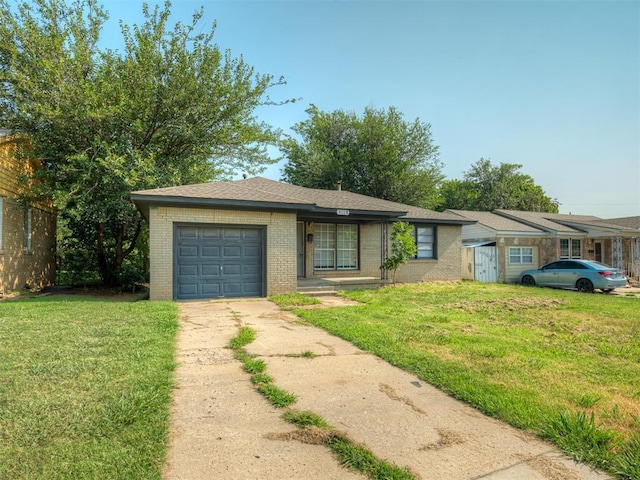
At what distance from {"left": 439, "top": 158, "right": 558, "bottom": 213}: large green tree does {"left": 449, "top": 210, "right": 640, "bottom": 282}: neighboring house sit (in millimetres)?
18249

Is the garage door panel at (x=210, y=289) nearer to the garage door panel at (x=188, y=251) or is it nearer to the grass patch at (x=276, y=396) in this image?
the garage door panel at (x=188, y=251)

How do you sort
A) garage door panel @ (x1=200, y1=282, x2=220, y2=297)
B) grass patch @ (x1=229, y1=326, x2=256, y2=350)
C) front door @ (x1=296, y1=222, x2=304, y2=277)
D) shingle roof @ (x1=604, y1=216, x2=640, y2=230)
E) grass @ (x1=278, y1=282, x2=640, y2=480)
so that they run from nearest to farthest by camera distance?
grass @ (x1=278, y1=282, x2=640, y2=480), grass patch @ (x1=229, y1=326, x2=256, y2=350), garage door panel @ (x1=200, y1=282, x2=220, y2=297), front door @ (x1=296, y1=222, x2=304, y2=277), shingle roof @ (x1=604, y1=216, x2=640, y2=230)

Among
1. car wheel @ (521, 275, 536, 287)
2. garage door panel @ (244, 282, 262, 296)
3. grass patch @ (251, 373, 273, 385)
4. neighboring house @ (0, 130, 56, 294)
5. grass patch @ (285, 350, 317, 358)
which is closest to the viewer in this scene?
grass patch @ (251, 373, 273, 385)

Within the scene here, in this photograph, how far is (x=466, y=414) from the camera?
3506 millimetres

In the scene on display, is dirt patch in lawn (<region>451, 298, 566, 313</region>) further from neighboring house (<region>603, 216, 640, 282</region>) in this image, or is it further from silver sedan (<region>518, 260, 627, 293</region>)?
neighboring house (<region>603, 216, 640, 282</region>)

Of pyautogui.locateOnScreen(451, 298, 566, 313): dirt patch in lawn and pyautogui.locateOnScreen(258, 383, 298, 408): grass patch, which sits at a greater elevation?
pyautogui.locateOnScreen(258, 383, 298, 408): grass patch

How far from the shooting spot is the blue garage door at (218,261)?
11078 millimetres

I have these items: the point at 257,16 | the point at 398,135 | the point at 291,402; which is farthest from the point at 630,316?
the point at 398,135

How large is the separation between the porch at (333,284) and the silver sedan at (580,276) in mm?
8026

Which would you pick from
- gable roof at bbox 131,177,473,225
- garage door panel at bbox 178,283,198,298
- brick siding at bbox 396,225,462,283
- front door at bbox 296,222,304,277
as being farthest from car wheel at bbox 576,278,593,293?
garage door panel at bbox 178,283,198,298

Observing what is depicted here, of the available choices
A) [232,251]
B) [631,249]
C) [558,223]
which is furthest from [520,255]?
[232,251]

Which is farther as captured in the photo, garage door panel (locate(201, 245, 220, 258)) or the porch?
the porch

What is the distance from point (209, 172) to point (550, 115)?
49.6 ft

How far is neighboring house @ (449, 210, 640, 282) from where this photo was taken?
2011cm
